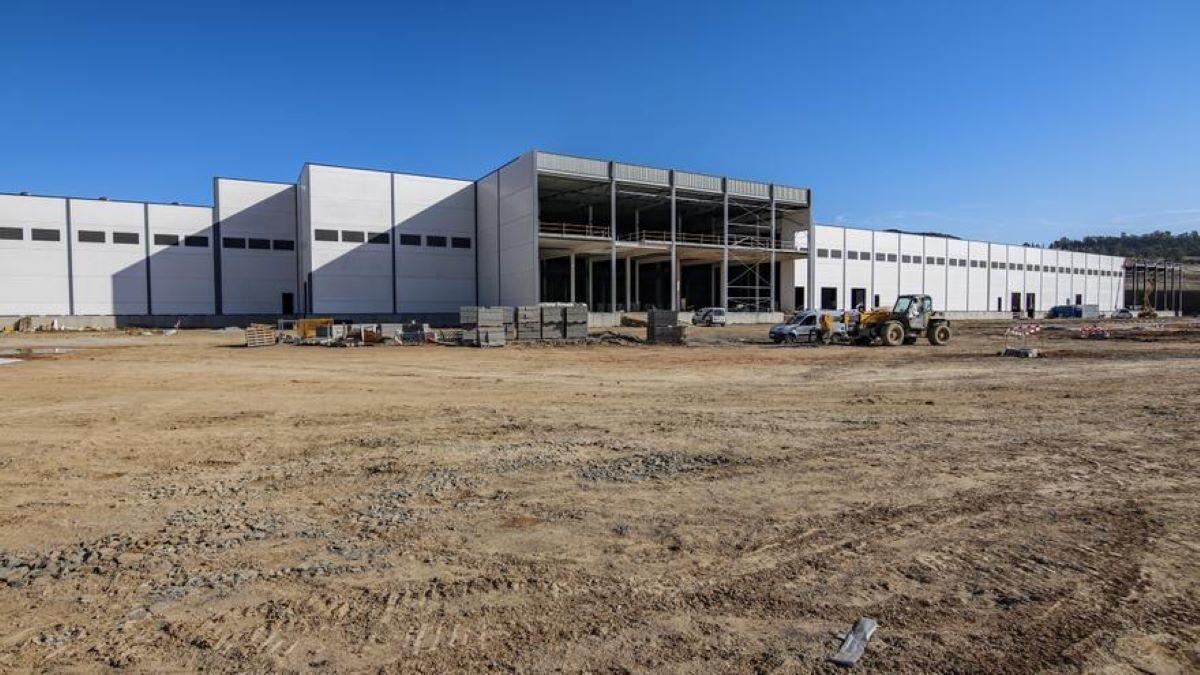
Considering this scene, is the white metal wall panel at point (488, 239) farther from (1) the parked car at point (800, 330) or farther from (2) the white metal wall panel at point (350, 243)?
(1) the parked car at point (800, 330)

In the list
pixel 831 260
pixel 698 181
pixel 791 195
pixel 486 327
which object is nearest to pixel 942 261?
pixel 831 260

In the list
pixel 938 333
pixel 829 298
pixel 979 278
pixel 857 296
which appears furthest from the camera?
pixel 979 278

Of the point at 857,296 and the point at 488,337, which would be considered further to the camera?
the point at 857,296

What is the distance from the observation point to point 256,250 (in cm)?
5372

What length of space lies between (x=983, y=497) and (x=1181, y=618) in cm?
259

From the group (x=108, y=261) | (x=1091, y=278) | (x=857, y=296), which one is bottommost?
(x=857, y=296)

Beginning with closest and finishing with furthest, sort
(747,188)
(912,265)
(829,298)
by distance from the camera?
(747,188) < (829,298) < (912,265)

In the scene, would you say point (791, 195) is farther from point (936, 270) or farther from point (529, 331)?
point (529, 331)

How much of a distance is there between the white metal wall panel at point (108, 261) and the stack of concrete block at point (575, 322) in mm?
36929

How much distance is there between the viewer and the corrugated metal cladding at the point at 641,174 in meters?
50.8

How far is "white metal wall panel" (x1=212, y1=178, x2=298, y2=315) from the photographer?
52406mm

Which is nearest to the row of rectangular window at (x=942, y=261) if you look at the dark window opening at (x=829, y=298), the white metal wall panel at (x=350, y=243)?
the dark window opening at (x=829, y=298)

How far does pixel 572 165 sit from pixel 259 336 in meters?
26.1

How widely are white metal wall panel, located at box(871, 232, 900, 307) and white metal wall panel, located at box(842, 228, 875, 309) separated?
119cm
